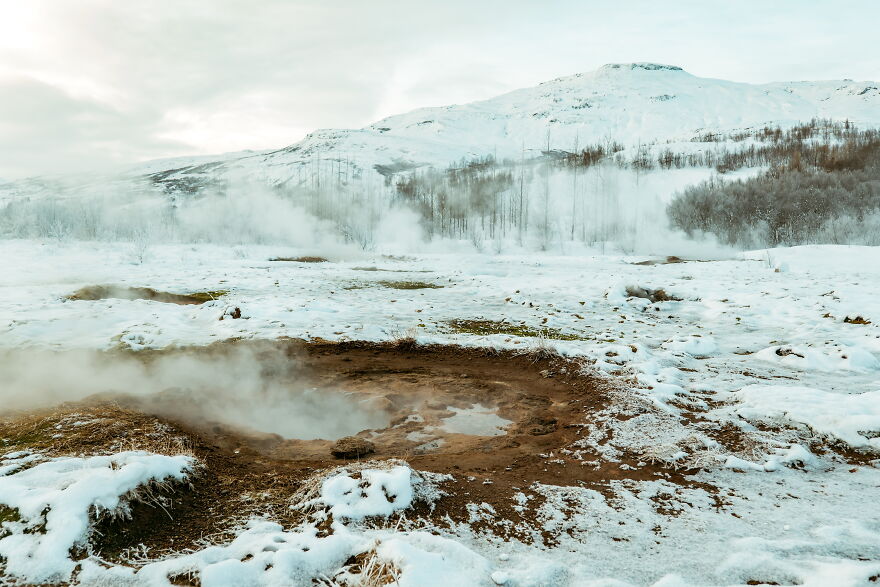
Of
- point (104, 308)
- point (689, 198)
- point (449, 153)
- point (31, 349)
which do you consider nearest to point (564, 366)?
point (31, 349)

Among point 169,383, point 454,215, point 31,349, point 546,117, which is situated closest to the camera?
point 169,383

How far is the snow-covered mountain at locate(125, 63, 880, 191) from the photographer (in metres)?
119

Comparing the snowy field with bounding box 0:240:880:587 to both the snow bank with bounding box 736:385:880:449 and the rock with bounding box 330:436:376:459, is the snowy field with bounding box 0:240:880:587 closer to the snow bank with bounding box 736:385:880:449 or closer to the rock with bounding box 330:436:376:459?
the snow bank with bounding box 736:385:880:449

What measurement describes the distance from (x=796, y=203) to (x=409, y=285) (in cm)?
5664

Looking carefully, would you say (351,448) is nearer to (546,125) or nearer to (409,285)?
(409,285)

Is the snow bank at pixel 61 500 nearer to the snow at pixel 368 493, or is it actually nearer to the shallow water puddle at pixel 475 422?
the snow at pixel 368 493

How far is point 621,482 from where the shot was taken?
171 inches

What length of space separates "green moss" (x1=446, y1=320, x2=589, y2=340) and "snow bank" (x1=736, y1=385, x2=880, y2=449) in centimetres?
432

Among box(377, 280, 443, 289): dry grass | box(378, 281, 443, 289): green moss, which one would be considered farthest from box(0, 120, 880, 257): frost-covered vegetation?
box(378, 281, 443, 289): green moss

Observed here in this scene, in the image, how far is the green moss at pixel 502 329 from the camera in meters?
10.6

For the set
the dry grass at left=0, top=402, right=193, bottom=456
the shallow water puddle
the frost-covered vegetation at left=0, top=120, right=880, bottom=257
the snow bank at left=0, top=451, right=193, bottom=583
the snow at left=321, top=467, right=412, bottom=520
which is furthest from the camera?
the frost-covered vegetation at left=0, top=120, right=880, bottom=257

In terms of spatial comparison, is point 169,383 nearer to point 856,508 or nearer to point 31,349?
point 31,349

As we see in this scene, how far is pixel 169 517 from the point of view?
3.60m

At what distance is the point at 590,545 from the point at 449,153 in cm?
13012
